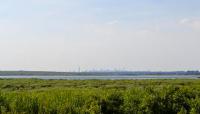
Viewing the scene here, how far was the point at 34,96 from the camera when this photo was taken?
16188 millimetres

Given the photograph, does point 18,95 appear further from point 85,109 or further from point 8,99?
point 85,109

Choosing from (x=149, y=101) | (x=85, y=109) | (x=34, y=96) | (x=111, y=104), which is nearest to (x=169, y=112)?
(x=149, y=101)

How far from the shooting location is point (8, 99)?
16312 mm

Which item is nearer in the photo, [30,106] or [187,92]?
[30,106]

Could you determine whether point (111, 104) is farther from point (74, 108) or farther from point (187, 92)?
point (187, 92)

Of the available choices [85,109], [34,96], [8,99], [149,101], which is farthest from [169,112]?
[8,99]

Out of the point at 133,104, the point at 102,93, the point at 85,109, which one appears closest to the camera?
the point at 85,109

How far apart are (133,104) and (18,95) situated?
4.60 meters

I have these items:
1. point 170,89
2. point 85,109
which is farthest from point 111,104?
point 170,89

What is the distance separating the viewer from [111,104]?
15953 millimetres

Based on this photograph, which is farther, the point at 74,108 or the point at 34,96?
the point at 34,96

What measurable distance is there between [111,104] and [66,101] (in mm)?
1768

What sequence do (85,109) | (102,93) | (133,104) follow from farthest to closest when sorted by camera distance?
(102,93) < (133,104) < (85,109)

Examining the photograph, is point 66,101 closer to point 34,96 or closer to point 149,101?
point 34,96
